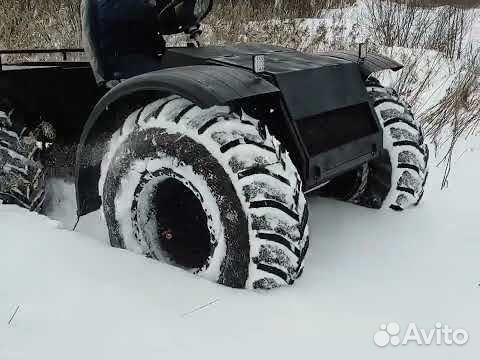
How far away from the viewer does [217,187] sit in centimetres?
165

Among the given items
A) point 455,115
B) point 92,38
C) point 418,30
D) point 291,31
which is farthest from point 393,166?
point 418,30

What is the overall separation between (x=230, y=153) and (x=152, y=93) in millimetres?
401

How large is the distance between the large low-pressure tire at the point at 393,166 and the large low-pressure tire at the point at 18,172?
4.57ft

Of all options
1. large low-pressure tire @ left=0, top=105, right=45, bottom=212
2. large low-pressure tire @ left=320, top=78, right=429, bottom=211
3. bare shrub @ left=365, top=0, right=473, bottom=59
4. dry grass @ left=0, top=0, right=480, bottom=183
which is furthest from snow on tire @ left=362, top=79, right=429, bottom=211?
bare shrub @ left=365, top=0, right=473, bottom=59

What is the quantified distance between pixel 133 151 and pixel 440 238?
122 cm

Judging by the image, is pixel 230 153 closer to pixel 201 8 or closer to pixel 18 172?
pixel 201 8

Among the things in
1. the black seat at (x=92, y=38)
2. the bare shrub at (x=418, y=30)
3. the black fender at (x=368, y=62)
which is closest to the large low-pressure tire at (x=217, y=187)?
the black seat at (x=92, y=38)

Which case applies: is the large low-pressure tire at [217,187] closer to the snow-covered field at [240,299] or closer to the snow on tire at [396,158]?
the snow-covered field at [240,299]

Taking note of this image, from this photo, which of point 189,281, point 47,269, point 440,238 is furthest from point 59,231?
point 440,238

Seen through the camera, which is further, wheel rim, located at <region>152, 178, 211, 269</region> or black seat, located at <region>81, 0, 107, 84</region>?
black seat, located at <region>81, 0, 107, 84</region>

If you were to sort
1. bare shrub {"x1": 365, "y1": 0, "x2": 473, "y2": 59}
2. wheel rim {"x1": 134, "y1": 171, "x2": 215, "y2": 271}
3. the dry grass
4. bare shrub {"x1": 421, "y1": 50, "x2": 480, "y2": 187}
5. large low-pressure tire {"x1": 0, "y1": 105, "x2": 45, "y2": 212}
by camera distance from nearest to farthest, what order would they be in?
wheel rim {"x1": 134, "y1": 171, "x2": 215, "y2": 271} → large low-pressure tire {"x1": 0, "y1": 105, "x2": 45, "y2": 212} → bare shrub {"x1": 421, "y1": 50, "x2": 480, "y2": 187} → the dry grass → bare shrub {"x1": 365, "y1": 0, "x2": 473, "y2": 59}

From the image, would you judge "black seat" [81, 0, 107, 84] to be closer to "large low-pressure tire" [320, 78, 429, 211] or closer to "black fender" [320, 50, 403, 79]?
"black fender" [320, 50, 403, 79]

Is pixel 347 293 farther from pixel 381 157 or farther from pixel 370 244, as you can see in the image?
pixel 381 157

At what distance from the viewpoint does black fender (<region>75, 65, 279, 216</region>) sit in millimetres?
1583
